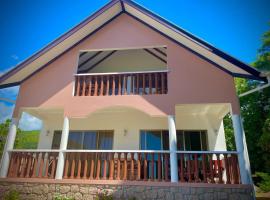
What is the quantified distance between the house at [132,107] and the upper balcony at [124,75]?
0.15 feet

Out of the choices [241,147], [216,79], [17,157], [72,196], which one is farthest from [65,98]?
[241,147]

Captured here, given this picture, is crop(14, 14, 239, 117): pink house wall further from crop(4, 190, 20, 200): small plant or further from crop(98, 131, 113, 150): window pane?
crop(4, 190, 20, 200): small plant

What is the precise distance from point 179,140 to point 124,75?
13.3 feet

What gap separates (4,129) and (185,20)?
18.9 metres

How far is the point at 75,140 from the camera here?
32.1ft

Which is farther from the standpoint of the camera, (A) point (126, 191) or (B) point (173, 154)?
(B) point (173, 154)

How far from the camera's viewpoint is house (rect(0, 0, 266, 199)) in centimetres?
666

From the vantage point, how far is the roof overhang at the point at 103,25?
709 centimetres

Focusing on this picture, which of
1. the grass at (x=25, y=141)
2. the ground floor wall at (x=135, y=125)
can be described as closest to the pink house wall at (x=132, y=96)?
the ground floor wall at (x=135, y=125)

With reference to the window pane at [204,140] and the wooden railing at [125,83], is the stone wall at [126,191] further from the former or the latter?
the wooden railing at [125,83]

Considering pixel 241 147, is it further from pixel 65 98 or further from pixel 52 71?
pixel 52 71

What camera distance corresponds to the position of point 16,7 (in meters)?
18.2

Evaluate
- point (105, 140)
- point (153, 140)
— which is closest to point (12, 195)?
point (105, 140)

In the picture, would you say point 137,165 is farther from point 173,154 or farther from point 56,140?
point 56,140
